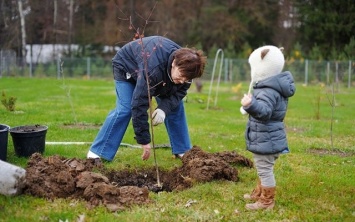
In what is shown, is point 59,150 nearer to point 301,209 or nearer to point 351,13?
point 301,209

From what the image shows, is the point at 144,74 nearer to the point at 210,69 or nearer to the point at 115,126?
the point at 115,126

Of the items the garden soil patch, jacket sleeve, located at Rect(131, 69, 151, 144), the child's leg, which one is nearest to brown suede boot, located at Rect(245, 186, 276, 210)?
the child's leg

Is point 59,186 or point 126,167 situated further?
point 126,167

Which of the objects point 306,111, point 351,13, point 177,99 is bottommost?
point 306,111

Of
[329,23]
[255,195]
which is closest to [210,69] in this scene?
[329,23]

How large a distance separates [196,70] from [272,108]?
98 centimetres

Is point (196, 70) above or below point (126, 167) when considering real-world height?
above

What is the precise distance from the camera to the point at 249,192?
4105 millimetres

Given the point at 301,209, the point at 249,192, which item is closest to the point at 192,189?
the point at 249,192

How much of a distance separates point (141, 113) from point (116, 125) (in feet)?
2.22

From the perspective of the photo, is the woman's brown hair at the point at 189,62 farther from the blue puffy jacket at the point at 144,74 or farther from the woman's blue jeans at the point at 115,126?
the woman's blue jeans at the point at 115,126

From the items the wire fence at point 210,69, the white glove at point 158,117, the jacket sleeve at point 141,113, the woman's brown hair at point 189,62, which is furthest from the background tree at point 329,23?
the jacket sleeve at point 141,113

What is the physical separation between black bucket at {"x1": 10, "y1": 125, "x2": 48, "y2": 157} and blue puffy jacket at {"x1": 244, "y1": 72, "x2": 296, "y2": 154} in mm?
2584

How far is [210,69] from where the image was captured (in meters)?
25.9
